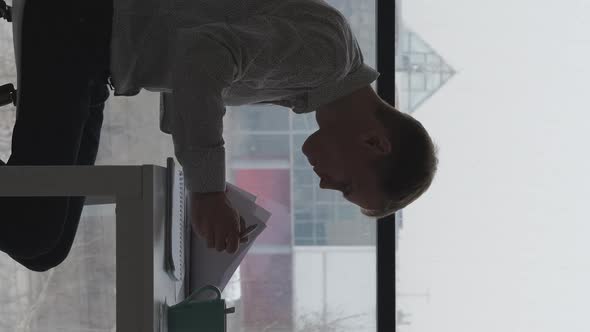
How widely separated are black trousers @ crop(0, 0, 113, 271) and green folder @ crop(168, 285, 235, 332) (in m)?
0.29

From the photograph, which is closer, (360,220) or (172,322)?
(172,322)

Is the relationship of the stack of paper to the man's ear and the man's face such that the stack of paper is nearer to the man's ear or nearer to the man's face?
the man's face

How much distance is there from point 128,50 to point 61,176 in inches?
12.3

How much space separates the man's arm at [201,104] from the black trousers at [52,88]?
206mm

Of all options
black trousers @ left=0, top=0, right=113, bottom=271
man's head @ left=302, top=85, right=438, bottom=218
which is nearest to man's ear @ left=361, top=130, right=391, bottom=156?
man's head @ left=302, top=85, right=438, bottom=218

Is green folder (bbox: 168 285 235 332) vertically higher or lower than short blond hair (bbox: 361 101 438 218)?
lower

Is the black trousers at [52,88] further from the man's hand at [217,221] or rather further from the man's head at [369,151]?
the man's head at [369,151]

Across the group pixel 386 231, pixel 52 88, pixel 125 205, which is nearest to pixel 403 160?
pixel 125 205

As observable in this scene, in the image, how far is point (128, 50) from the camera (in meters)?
1.00

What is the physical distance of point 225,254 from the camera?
1.14m

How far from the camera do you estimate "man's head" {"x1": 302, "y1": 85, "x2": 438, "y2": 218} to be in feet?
3.37

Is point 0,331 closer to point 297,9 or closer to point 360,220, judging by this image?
point 360,220

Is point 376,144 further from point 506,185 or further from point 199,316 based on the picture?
point 506,185

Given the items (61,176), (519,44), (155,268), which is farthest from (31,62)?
(519,44)
